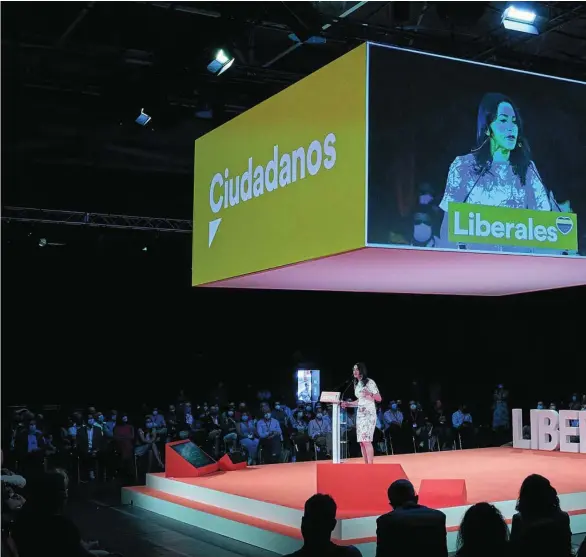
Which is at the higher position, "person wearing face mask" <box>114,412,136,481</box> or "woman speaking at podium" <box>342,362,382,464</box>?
"woman speaking at podium" <box>342,362,382,464</box>

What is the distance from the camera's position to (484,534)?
142 inches

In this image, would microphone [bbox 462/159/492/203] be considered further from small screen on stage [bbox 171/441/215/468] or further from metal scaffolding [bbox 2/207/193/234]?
metal scaffolding [bbox 2/207/193/234]

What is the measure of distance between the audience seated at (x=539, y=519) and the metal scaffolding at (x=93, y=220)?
33.7 feet

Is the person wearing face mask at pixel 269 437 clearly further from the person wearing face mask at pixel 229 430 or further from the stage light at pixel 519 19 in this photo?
the stage light at pixel 519 19

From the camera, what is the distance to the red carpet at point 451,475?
7680 millimetres

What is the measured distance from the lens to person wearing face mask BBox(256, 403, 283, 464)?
43.2 feet

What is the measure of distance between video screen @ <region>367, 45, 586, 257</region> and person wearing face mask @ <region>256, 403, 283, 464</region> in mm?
7320

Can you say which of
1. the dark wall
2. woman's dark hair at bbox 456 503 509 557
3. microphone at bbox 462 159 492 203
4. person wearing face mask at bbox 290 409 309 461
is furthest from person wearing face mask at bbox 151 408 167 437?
woman's dark hair at bbox 456 503 509 557

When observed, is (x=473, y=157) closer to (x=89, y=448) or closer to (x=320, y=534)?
(x=320, y=534)

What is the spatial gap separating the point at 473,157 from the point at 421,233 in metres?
0.77

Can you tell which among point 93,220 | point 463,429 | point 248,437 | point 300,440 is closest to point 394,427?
point 463,429

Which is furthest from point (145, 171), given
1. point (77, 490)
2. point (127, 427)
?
point (77, 490)

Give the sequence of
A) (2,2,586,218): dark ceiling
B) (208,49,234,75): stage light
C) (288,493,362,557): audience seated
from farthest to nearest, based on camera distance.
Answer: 1. (208,49,234,75): stage light
2. (2,2,586,218): dark ceiling
3. (288,493,362,557): audience seated

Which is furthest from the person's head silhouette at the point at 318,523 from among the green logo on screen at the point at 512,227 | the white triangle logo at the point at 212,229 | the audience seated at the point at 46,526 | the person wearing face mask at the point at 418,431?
the person wearing face mask at the point at 418,431
